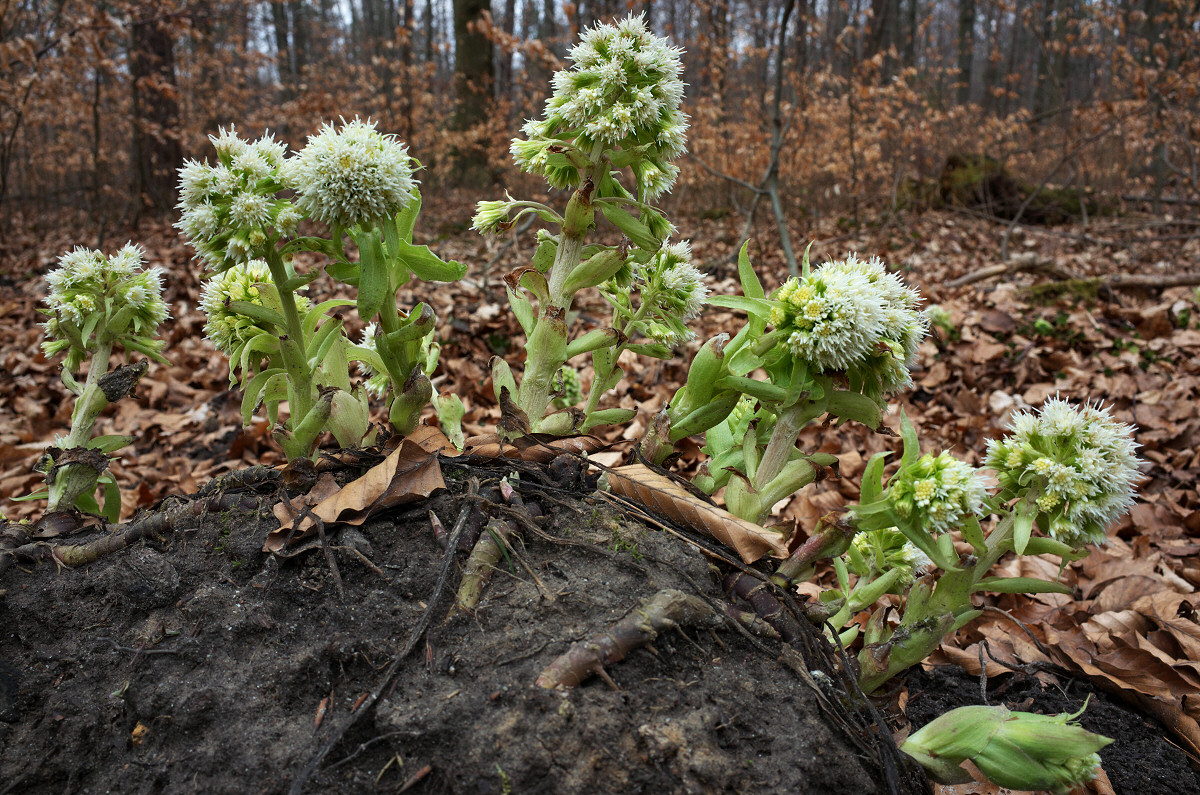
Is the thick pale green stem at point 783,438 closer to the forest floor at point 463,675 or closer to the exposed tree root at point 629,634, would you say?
the forest floor at point 463,675

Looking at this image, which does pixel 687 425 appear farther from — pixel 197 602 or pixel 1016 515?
pixel 197 602

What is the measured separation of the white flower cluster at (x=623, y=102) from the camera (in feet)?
5.30

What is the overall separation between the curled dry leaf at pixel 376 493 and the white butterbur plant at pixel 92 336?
2.30 feet

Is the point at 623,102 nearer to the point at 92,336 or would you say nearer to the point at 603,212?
the point at 603,212

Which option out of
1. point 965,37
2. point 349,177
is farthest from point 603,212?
point 965,37

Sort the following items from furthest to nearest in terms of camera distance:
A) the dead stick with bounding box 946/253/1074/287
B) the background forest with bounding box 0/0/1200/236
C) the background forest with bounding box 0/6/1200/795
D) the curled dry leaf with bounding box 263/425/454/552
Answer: the background forest with bounding box 0/0/1200/236, the dead stick with bounding box 946/253/1074/287, the background forest with bounding box 0/6/1200/795, the curled dry leaf with bounding box 263/425/454/552

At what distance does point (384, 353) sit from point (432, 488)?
0.35 metres

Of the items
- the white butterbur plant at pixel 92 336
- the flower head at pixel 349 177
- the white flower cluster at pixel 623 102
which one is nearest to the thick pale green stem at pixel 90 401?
the white butterbur plant at pixel 92 336

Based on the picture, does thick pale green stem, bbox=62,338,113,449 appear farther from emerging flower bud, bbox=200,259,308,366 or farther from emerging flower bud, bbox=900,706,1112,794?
emerging flower bud, bbox=900,706,1112,794

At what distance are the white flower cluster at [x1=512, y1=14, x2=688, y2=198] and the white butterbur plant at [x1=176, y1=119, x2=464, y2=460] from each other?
1.31ft

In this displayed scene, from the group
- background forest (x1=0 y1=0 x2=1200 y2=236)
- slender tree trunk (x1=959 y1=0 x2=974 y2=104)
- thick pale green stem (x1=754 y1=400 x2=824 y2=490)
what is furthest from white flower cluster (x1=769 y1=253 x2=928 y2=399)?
slender tree trunk (x1=959 y1=0 x2=974 y2=104)

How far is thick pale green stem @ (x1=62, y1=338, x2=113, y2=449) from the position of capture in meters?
1.82

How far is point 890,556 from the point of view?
67.8 inches

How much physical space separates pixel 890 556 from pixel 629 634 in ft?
2.68
